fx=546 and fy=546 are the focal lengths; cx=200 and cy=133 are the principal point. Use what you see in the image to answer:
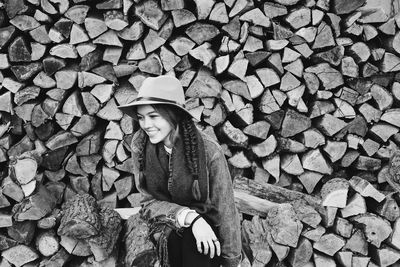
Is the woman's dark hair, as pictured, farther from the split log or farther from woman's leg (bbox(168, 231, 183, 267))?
the split log

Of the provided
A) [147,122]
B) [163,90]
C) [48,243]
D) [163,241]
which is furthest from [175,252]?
[48,243]

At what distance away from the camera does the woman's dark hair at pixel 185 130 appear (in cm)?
200

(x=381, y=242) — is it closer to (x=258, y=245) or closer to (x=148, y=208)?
(x=258, y=245)

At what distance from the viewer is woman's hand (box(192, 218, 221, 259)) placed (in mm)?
1937

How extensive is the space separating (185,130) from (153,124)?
0.12 m

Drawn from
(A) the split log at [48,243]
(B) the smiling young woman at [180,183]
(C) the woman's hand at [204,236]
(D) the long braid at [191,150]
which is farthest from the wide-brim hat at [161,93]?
(A) the split log at [48,243]

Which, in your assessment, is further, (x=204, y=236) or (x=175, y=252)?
(x=175, y=252)

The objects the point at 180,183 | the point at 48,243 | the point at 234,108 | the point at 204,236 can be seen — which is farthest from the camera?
the point at 234,108

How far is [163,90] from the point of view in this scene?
197 centimetres

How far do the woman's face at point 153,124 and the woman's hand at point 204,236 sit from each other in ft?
1.12

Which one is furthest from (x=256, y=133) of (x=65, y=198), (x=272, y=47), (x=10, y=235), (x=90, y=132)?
(x=10, y=235)

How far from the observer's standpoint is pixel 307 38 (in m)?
3.01

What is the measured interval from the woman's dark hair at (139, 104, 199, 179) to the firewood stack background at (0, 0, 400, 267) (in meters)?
0.93

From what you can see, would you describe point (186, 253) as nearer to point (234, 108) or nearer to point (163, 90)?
point (163, 90)
